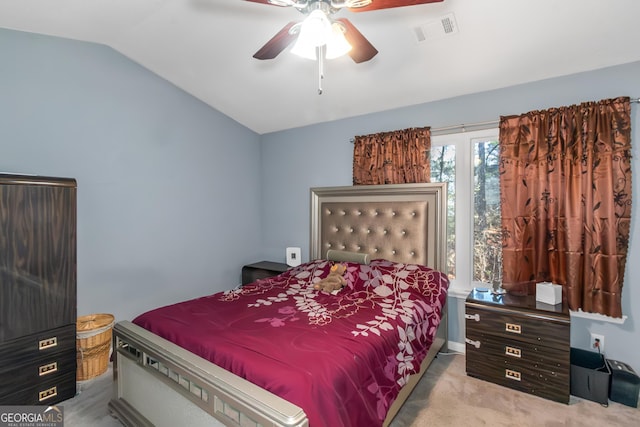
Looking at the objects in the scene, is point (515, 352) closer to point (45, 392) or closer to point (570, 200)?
point (570, 200)

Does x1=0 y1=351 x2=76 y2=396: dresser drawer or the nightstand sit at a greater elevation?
the nightstand

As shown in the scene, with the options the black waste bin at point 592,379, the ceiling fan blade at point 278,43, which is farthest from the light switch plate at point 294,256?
the black waste bin at point 592,379

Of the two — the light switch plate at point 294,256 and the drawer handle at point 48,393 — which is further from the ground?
the light switch plate at point 294,256

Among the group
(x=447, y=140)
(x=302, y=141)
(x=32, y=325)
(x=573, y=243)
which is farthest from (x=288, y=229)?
(x=573, y=243)

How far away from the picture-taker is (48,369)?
7.04 feet

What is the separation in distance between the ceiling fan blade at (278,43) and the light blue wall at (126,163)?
1.84 m

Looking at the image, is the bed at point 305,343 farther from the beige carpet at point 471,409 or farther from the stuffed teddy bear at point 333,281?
the beige carpet at point 471,409

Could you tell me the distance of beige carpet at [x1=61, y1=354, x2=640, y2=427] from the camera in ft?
6.54

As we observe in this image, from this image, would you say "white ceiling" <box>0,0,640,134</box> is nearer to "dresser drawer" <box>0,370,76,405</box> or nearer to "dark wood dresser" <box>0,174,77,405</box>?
"dark wood dresser" <box>0,174,77,405</box>

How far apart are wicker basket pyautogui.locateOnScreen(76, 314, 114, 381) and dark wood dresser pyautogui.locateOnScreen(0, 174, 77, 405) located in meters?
0.20

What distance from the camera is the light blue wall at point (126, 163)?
8.16ft

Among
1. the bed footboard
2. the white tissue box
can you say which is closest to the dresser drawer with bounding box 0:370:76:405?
the bed footboard

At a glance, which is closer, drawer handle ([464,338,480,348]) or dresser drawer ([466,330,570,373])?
dresser drawer ([466,330,570,373])

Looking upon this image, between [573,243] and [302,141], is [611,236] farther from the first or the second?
[302,141]
